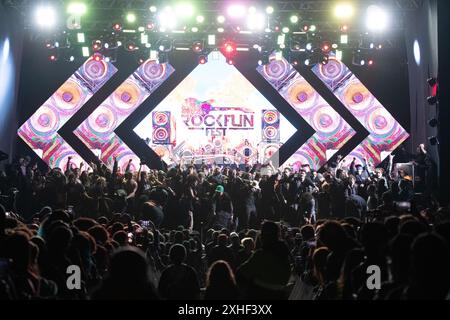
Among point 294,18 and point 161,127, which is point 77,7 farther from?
point 294,18

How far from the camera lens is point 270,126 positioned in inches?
985

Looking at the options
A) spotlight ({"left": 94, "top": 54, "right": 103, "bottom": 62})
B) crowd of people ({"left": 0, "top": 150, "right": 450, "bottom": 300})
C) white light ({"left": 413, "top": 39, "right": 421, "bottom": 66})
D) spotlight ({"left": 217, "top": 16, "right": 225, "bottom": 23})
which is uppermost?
spotlight ({"left": 217, "top": 16, "right": 225, "bottom": 23})

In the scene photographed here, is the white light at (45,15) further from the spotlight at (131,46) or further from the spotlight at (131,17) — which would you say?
the spotlight at (131,46)

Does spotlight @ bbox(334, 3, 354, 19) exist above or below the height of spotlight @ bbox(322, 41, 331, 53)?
above

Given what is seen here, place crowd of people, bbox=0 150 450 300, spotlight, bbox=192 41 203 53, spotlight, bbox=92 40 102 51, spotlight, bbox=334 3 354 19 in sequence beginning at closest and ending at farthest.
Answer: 1. crowd of people, bbox=0 150 450 300
2. spotlight, bbox=334 3 354 19
3. spotlight, bbox=92 40 102 51
4. spotlight, bbox=192 41 203 53

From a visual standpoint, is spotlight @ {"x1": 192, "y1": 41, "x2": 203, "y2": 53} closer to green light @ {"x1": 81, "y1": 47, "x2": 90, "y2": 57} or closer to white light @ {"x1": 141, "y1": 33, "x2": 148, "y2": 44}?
white light @ {"x1": 141, "y1": 33, "x2": 148, "y2": 44}

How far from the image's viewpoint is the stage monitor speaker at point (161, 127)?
24.9 meters

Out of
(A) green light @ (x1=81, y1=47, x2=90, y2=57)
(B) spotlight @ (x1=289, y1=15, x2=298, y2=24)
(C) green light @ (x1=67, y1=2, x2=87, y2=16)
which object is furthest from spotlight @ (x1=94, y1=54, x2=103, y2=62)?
(B) spotlight @ (x1=289, y1=15, x2=298, y2=24)

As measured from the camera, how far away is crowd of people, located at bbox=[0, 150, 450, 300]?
3.84 meters

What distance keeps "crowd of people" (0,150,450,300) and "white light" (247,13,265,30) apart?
5916 millimetres

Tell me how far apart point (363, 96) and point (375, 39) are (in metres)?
2.82

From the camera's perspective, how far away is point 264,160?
24.6m

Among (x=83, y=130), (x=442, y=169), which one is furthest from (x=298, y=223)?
(x=83, y=130)

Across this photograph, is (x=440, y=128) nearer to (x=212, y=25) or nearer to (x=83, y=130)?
(x=212, y=25)
